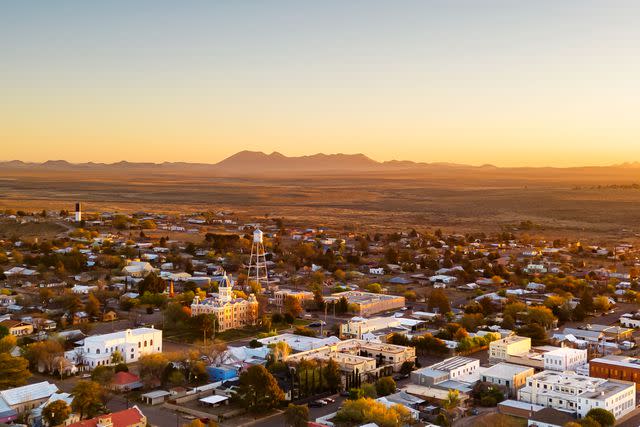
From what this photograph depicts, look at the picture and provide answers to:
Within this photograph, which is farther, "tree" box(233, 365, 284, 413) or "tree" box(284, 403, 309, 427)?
"tree" box(233, 365, 284, 413)

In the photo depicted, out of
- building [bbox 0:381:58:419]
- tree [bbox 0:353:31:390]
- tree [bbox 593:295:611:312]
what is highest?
tree [bbox 0:353:31:390]

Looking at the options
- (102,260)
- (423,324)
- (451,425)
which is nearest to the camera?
(451,425)

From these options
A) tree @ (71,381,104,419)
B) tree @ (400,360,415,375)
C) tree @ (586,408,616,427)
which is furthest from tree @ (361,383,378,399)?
tree @ (71,381,104,419)

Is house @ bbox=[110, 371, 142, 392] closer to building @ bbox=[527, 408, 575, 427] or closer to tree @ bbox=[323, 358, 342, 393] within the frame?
tree @ bbox=[323, 358, 342, 393]

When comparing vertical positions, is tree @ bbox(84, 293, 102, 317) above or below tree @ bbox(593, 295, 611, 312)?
above

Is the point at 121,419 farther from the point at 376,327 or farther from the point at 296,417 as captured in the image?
the point at 376,327

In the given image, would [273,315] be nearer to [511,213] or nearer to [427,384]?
[427,384]

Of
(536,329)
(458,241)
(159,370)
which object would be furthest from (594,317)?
(458,241)
